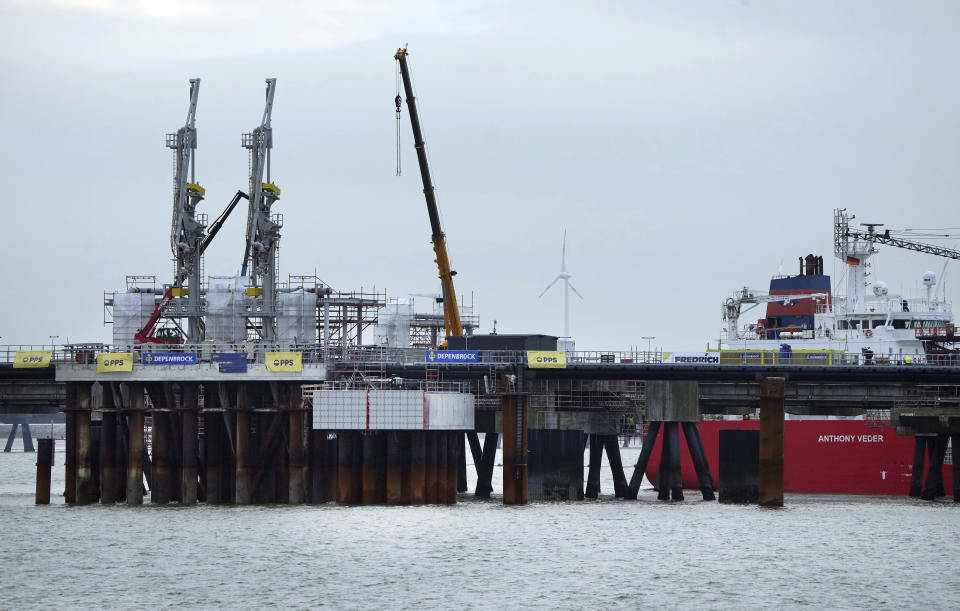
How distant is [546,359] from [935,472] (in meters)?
28.1

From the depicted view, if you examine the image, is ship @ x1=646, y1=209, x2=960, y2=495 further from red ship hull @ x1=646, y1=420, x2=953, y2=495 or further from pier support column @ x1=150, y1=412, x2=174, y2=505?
pier support column @ x1=150, y1=412, x2=174, y2=505

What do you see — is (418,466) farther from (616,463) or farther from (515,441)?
(616,463)

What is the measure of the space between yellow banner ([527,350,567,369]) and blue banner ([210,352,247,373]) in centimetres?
1681

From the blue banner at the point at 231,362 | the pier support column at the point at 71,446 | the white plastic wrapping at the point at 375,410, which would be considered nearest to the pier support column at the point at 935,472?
the white plastic wrapping at the point at 375,410

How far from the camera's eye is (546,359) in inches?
3625

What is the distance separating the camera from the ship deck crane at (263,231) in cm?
10112

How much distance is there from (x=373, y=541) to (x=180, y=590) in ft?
49.3

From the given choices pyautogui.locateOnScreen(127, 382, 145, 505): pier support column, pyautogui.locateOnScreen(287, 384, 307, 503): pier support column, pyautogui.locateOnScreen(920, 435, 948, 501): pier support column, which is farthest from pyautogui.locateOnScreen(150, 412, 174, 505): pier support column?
pyautogui.locateOnScreen(920, 435, 948, 501): pier support column

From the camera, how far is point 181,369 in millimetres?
89062

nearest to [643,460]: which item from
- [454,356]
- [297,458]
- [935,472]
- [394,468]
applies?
[454,356]

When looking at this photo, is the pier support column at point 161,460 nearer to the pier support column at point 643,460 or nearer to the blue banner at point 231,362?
the blue banner at point 231,362

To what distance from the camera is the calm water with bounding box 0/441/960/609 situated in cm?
6106

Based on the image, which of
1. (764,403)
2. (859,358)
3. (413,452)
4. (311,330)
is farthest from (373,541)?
(859,358)

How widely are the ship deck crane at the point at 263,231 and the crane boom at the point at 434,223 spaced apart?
17.4 meters
